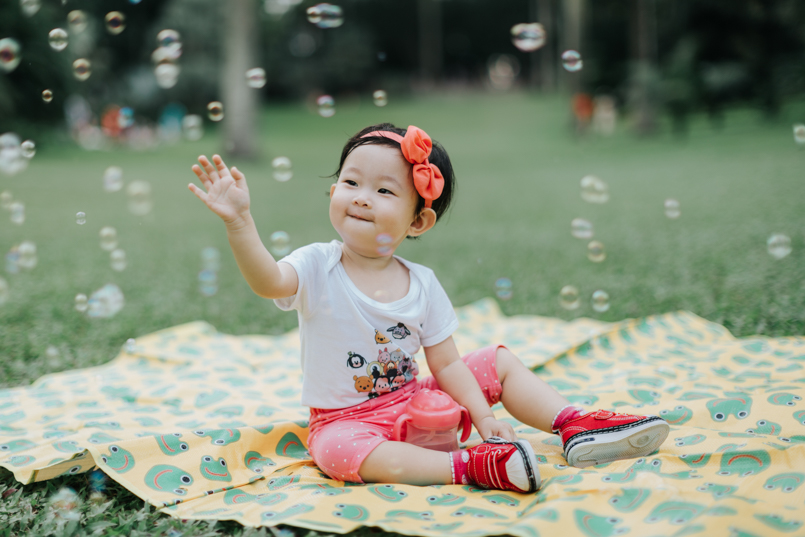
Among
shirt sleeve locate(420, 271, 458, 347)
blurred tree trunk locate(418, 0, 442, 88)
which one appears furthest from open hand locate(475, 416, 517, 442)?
blurred tree trunk locate(418, 0, 442, 88)

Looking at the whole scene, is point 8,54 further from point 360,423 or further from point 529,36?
point 529,36

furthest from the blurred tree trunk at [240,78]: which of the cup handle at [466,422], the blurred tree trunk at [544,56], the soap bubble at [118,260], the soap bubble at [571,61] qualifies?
the blurred tree trunk at [544,56]

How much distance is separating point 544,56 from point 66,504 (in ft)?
93.8

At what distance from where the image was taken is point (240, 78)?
11.3m

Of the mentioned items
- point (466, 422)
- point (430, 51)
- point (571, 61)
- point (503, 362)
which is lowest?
point (466, 422)

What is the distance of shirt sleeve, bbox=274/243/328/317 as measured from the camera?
5.76 feet

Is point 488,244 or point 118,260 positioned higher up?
point 118,260

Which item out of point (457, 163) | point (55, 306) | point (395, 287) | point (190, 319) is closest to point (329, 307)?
point (395, 287)

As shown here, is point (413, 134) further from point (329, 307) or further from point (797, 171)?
point (797, 171)

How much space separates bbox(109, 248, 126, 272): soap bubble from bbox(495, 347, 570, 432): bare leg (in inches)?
82.2

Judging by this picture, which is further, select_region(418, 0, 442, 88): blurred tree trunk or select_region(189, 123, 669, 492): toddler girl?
select_region(418, 0, 442, 88): blurred tree trunk

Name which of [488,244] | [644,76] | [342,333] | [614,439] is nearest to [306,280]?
[342,333]

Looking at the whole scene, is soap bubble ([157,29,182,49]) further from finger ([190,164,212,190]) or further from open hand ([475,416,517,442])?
open hand ([475,416,517,442])

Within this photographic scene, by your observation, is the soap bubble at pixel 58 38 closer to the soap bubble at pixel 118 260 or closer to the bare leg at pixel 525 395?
the soap bubble at pixel 118 260
